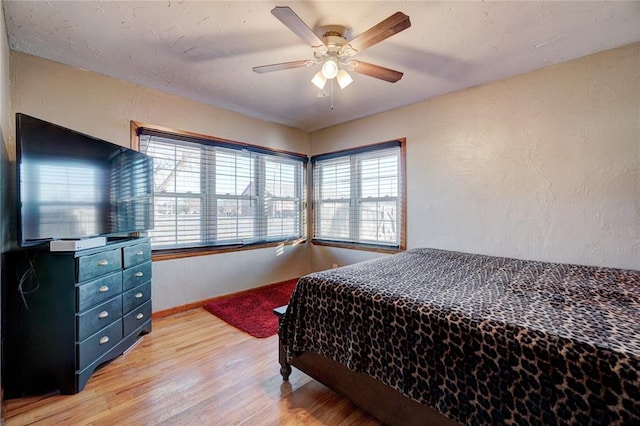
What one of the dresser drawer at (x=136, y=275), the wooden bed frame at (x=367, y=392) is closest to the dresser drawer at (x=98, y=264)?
the dresser drawer at (x=136, y=275)

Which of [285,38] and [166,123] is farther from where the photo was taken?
[166,123]

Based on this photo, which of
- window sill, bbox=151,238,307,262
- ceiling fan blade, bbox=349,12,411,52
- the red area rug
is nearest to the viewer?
ceiling fan blade, bbox=349,12,411,52

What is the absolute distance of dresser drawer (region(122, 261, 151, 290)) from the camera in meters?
→ 2.21

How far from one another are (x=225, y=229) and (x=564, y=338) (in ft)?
10.6

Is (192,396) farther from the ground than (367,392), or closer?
closer

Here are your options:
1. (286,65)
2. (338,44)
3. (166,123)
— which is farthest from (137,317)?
(338,44)

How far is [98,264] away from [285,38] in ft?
6.78

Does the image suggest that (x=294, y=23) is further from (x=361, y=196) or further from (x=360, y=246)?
(x=360, y=246)

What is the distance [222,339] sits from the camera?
2.47 metres

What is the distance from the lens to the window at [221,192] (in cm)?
297

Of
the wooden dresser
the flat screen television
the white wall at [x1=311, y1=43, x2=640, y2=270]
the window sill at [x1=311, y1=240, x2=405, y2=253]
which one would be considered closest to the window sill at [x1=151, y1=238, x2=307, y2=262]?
the flat screen television

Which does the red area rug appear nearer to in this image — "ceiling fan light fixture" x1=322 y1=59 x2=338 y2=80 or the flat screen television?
the flat screen television

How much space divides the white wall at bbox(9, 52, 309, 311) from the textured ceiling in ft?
0.49

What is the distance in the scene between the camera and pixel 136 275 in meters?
2.34
